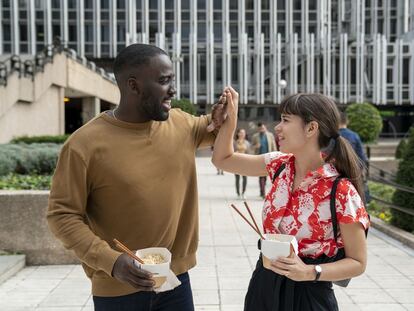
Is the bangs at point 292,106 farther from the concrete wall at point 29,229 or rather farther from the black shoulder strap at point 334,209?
the concrete wall at point 29,229

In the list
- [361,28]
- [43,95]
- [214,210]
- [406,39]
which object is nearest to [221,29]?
[361,28]

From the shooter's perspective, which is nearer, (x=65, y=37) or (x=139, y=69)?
(x=139, y=69)

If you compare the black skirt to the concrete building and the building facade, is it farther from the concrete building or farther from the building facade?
the building facade

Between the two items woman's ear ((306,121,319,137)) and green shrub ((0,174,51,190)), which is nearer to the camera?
woman's ear ((306,121,319,137))

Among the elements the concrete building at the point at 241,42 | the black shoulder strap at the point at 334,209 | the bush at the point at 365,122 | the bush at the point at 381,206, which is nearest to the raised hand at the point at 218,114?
the black shoulder strap at the point at 334,209

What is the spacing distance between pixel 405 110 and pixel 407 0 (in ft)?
35.9

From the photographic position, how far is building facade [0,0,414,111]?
5034 centimetres

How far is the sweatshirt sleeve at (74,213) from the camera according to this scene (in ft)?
6.58

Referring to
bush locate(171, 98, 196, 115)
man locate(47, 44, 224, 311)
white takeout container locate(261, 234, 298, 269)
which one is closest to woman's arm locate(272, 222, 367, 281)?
white takeout container locate(261, 234, 298, 269)

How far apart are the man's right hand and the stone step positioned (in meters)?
4.57

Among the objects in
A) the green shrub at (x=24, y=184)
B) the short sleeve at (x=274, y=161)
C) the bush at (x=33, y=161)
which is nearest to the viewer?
the short sleeve at (x=274, y=161)

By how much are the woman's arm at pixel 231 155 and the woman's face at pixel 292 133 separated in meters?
0.24

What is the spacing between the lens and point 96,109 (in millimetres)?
28031

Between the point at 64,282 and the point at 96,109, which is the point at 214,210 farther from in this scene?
the point at 96,109
